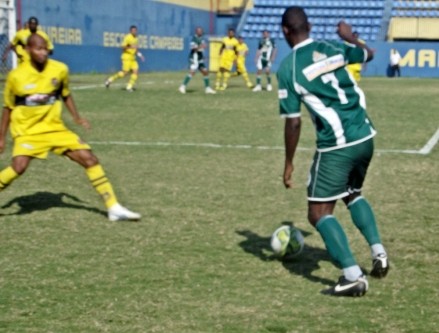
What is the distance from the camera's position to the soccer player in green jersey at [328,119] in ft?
19.5

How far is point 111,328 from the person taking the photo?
209 inches

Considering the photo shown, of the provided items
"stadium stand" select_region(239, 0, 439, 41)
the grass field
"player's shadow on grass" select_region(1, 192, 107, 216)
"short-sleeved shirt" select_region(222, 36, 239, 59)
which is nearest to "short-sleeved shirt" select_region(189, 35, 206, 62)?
"short-sleeved shirt" select_region(222, 36, 239, 59)

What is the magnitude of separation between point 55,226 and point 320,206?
3187 millimetres

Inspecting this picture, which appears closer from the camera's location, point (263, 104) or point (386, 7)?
point (263, 104)

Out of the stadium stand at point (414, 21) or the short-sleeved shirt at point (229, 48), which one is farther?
the stadium stand at point (414, 21)

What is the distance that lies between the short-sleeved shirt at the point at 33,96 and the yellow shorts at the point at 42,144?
0.05m

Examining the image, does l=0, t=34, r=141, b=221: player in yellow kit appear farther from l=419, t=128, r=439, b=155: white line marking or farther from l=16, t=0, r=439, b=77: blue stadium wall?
l=16, t=0, r=439, b=77: blue stadium wall

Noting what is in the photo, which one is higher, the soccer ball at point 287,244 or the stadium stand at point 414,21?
the soccer ball at point 287,244

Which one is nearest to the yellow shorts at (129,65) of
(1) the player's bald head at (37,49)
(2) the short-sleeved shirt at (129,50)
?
(2) the short-sleeved shirt at (129,50)

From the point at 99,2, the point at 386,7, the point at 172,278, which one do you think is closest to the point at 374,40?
the point at 386,7

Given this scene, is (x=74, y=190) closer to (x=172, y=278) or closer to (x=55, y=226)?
(x=55, y=226)

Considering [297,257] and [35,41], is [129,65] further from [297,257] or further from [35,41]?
[297,257]

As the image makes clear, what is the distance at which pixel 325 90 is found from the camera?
19.6 ft

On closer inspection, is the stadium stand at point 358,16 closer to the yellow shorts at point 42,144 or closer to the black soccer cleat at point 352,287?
the yellow shorts at point 42,144
